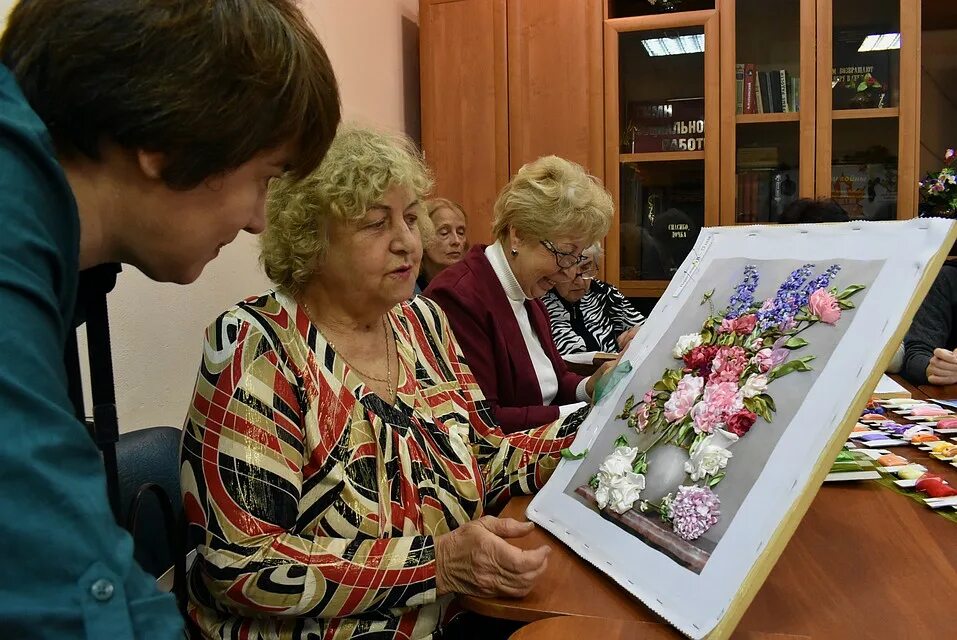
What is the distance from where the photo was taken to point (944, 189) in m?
2.82

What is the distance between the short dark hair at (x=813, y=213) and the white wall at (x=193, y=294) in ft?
4.80

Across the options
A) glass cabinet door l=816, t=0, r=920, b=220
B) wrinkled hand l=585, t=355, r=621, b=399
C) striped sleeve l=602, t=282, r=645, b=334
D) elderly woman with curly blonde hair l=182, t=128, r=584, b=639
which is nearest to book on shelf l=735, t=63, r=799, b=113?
glass cabinet door l=816, t=0, r=920, b=220

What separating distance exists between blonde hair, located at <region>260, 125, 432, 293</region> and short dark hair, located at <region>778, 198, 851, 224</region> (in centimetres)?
176

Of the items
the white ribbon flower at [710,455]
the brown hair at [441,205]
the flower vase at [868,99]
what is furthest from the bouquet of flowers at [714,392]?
the flower vase at [868,99]

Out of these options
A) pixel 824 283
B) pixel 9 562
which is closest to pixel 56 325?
pixel 9 562

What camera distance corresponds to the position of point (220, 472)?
984 millimetres

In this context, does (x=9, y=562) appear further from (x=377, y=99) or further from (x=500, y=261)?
(x=377, y=99)

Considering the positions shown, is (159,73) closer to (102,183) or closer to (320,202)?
(102,183)

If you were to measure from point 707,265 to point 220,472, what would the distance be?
2.64ft

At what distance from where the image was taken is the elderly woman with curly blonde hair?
977 mm

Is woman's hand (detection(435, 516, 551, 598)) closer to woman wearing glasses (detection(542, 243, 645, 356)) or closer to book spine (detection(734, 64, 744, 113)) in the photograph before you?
woman wearing glasses (detection(542, 243, 645, 356))

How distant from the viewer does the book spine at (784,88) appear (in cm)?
306

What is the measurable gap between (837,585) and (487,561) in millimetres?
405

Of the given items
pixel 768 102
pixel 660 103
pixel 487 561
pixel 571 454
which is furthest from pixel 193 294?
pixel 768 102
